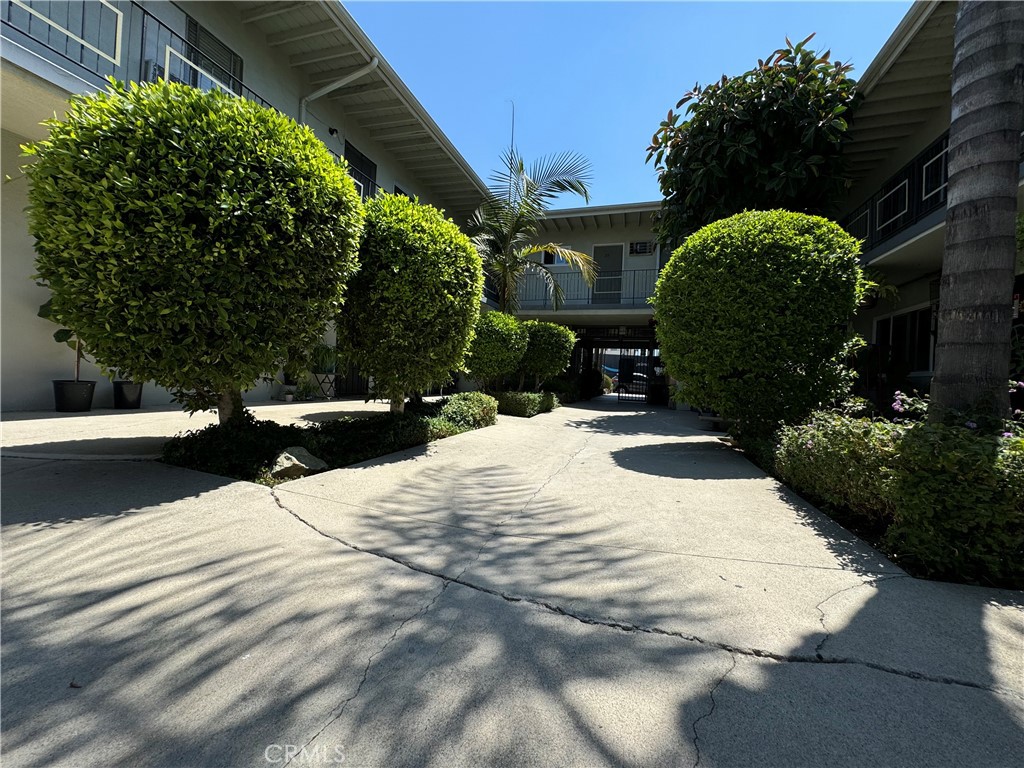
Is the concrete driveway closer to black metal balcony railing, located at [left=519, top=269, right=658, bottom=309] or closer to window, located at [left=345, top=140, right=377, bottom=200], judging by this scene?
window, located at [left=345, top=140, right=377, bottom=200]

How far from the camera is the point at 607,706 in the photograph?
1599 millimetres

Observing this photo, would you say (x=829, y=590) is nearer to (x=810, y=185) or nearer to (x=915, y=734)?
(x=915, y=734)

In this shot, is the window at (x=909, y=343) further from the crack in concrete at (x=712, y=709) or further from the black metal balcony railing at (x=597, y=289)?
the crack in concrete at (x=712, y=709)

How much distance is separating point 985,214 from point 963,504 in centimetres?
183

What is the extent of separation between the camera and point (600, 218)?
17.9m

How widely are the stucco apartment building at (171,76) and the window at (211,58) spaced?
2 centimetres

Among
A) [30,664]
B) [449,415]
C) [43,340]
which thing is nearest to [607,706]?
[30,664]

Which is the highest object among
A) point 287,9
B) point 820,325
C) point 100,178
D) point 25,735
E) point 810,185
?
point 287,9

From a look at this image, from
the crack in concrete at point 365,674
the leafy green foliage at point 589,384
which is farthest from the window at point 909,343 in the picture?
the leafy green foliage at point 589,384

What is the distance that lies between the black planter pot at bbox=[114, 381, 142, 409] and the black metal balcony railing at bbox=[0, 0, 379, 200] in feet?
14.9

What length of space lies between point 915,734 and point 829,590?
1049 millimetres

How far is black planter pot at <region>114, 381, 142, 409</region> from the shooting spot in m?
7.84

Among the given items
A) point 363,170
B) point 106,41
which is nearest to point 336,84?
point 363,170

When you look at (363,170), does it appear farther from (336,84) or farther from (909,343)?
(909,343)
